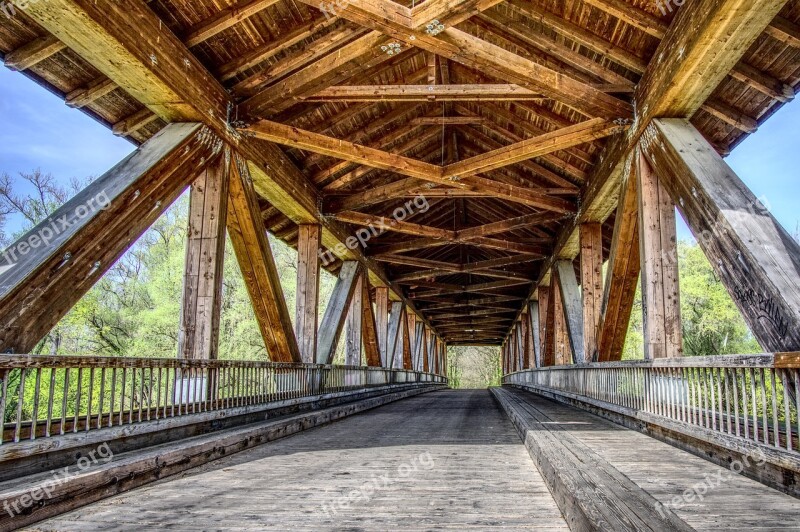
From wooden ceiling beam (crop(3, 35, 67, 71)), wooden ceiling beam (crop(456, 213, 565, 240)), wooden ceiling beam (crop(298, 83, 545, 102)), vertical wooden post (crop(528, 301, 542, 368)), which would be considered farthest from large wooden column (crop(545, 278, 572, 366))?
wooden ceiling beam (crop(3, 35, 67, 71))

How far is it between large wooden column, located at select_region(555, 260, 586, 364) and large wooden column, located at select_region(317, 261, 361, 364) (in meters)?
4.73

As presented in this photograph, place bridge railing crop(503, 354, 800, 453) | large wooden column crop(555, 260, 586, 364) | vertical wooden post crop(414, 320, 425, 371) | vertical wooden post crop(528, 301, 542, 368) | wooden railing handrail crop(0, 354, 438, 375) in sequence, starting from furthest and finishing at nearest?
vertical wooden post crop(414, 320, 425, 371) → vertical wooden post crop(528, 301, 542, 368) → large wooden column crop(555, 260, 586, 364) → wooden railing handrail crop(0, 354, 438, 375) → bridge railing crop(503, 354, 800, 453)

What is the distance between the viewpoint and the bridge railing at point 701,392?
3.04m

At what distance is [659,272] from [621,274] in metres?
1.43

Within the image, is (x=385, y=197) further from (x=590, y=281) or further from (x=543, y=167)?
(x=590, y=281)

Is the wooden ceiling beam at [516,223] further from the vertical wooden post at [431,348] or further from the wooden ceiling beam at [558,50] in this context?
the vertical wooden post at [431,348]

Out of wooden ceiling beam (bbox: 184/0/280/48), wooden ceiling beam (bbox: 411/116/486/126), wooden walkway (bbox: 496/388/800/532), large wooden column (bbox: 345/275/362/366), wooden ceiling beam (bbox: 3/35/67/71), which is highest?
wooden ceiling beam (bbox: 411/116/486/126)

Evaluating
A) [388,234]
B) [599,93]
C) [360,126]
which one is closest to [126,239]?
[360,126]

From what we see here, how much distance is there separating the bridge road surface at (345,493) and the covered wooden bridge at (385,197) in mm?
30

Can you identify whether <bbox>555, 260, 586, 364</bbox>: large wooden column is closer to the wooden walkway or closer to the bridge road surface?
the wooden walkway

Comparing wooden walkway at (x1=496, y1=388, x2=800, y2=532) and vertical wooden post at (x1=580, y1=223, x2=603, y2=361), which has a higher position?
vertical wooden post at (x1=580, y1=223, x2=603, y2=361)

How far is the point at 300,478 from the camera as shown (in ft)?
12.1

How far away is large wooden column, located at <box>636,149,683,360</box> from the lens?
5.93m

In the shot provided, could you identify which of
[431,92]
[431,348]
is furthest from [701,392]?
[431,348]
